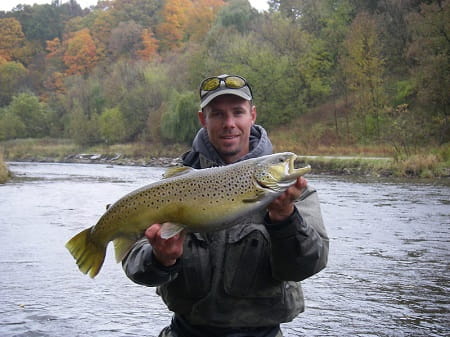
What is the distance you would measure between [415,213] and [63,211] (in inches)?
387

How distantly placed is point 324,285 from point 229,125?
18.0 ft

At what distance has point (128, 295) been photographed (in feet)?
25.6

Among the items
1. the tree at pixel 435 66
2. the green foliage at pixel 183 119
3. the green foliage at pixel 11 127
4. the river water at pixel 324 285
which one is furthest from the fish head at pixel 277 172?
the green foliage at pixel 11 127

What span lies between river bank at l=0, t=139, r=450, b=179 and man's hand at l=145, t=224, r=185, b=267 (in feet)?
6.90

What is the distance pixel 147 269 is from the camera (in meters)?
2.88

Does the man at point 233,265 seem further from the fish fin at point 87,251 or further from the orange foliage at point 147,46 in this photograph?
the orange foliage at point 147,46

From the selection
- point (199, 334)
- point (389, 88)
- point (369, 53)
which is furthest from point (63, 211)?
point (389, 88)

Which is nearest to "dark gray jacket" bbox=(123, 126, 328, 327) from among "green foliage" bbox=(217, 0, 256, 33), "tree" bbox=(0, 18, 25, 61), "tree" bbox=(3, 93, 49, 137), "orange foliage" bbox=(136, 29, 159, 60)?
"green foliage" bbox=(217, 0, 256, 33)

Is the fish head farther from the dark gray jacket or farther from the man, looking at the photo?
the dark gray jacket

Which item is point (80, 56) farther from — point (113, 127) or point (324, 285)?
point (324, 285)

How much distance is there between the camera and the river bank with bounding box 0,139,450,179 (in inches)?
1017

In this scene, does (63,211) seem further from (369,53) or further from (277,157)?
(369,53)

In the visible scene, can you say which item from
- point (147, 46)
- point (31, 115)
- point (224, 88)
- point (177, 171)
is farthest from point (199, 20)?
point (177, 171)

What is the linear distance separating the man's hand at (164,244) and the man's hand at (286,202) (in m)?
0.46
